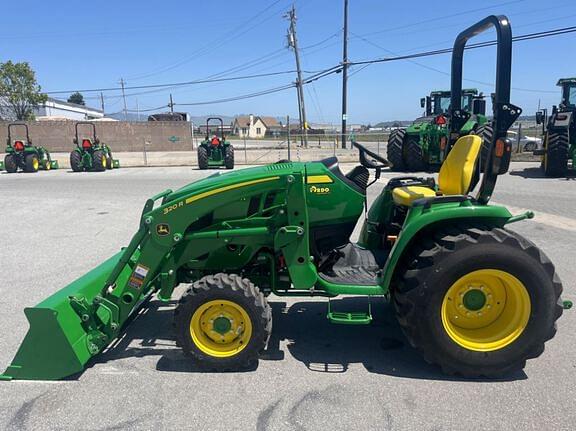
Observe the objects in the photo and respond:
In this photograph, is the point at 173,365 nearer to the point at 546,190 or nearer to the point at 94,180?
the point at 546,190

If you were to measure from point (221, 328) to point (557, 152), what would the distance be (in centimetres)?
1276

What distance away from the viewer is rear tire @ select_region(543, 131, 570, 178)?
12.7 metres

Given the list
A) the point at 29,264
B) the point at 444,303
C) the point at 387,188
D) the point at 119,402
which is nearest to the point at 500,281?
the point at 444,303

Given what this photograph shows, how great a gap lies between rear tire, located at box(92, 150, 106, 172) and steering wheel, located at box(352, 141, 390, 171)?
1586 cm

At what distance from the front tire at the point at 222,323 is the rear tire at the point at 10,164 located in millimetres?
17760

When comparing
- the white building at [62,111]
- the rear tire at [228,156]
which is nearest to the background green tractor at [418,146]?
the rear tire at [228,156]

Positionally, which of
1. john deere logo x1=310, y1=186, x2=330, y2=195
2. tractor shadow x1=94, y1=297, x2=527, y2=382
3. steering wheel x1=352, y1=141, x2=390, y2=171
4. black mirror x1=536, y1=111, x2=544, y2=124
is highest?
black mirror x1=536, y1=111, x2=544, y2=124

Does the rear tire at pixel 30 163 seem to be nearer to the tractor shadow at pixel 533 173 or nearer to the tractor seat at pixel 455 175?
the tractor shadow at pixel 533 173

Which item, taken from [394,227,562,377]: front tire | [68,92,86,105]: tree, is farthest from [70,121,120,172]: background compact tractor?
[68,92,86,105]: tree

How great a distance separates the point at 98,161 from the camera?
17.5m

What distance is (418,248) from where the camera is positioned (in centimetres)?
308

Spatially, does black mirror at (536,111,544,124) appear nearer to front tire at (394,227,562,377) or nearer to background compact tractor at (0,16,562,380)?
background compact tractor at (0,16,562,380)

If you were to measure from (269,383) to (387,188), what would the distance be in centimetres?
198

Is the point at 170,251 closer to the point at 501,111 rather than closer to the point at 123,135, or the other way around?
the point at 501,111
